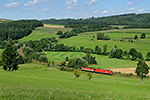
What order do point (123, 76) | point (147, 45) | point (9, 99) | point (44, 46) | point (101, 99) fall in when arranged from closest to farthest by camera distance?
point (9, 99)
point (101, 99)
point (123, 76)
point (147, 45)
point (44, 46)

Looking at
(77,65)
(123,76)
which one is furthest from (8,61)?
(123,76)

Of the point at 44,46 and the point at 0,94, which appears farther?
the point at 44,46

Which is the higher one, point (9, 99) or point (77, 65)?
point (9, 99)

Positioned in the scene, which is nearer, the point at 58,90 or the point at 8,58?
the point at 58,90

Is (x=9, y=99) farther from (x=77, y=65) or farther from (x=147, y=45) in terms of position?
(x=147, y=45)

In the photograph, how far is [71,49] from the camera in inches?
6339

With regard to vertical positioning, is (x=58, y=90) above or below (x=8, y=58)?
above

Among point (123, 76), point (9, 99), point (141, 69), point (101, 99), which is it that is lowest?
point (123, 76)

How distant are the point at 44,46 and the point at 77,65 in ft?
280

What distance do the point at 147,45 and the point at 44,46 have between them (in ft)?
354

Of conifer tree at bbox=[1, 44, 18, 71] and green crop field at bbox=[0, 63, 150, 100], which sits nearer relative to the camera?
green crop field at bbox=[0, 63, 150, 100]

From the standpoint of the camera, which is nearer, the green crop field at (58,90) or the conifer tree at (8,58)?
the green crop field at (58,90)

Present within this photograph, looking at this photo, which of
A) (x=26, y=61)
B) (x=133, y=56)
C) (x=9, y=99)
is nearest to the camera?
(x=9, y=99)

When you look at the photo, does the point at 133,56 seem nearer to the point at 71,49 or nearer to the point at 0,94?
the point at 71,49
